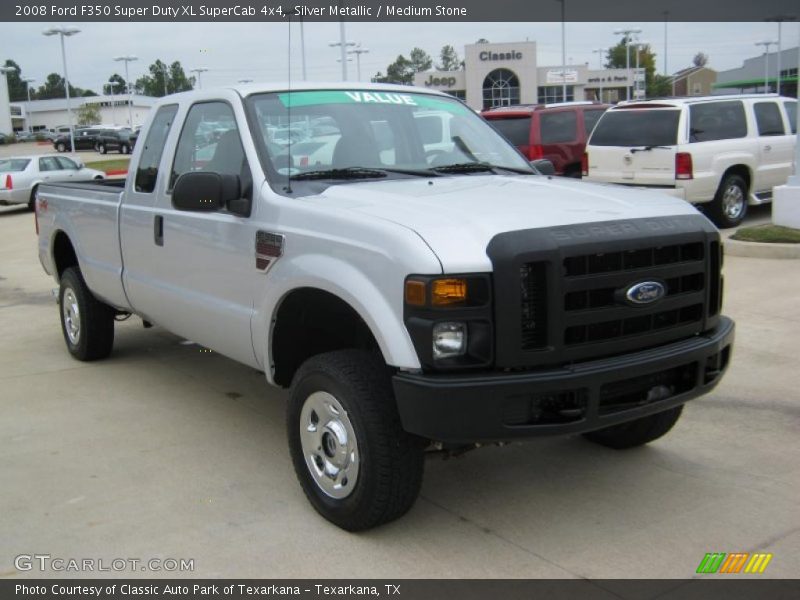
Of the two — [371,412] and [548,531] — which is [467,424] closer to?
[371,412]

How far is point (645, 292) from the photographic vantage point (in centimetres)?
358

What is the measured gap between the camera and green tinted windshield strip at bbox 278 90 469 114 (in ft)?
15.7

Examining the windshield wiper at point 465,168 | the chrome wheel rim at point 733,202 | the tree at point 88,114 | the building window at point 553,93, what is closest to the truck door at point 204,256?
the windshield wiper at point 465,168

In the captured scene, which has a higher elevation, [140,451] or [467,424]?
[467,424]

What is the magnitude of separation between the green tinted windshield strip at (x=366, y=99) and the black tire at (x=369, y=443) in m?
1.52

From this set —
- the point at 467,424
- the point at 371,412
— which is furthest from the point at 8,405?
the point at 467,424

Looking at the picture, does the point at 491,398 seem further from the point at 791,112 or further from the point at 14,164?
the point at 14,164

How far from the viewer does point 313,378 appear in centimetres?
385

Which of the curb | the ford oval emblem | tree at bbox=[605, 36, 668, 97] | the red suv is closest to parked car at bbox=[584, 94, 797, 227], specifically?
the curb

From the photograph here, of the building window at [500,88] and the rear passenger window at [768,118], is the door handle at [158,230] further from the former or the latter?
the building window at [500,88]

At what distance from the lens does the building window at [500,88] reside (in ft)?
224

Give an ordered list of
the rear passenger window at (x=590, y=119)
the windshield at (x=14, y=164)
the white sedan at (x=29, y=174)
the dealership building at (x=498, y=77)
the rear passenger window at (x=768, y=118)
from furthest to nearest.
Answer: the dealership building at (x=498, y=77) → the windshield at (x=14, y=164) → the white sedan at (x=29, y=174) → the rear passenger window at (x=590, y=119) → the rear passenger window at (x=768, y=118)

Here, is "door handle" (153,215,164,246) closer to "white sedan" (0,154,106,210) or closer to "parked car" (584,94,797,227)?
"parked car" (584,94,797,227)
